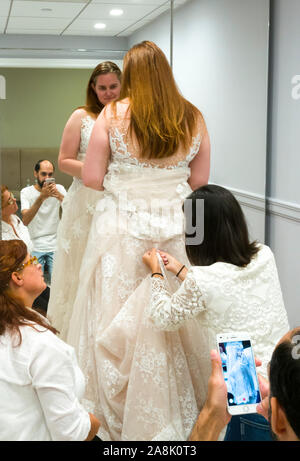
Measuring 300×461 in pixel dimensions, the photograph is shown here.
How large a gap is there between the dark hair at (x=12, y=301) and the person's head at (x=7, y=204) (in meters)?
0.65

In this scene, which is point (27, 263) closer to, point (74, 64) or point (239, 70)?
point (74, 64)

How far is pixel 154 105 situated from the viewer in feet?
6.31

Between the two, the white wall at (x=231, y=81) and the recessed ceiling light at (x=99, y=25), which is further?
the white wall at (x=231, y=81)

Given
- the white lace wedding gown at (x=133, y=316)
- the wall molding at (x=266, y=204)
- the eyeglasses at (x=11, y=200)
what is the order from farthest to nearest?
the wall molding at (x=266, y=204), the eyeglasses at (x=11, y=200), the white lace wedding gown at (x=133, y=316)

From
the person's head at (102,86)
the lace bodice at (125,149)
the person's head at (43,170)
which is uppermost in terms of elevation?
the person's head at (102,86)

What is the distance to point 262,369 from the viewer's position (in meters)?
1.57

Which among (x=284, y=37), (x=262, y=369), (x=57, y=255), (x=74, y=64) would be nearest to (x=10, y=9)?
(x=74, y=64)

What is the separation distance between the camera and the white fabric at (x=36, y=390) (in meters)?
1.31

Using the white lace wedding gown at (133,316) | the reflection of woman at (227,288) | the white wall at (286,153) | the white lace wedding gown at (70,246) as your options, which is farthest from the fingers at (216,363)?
the white wall at (286,153)

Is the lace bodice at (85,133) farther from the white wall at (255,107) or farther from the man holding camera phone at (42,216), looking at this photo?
the white wall at (255,107)

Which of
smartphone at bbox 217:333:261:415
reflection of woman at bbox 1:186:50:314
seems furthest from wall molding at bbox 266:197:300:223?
smartphone at bbox 217:333:261:415

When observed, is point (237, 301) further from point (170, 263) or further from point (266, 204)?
point (266, 204)

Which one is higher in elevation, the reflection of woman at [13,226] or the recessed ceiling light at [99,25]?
the recessed ceiling light at [99,25]

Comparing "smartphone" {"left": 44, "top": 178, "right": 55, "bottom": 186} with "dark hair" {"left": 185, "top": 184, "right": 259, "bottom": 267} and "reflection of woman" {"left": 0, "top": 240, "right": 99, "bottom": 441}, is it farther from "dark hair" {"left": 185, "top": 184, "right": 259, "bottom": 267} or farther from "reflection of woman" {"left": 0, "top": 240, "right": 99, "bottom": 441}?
"reflection of woman" {"left": 0, "top": 240, "right": 99, "bottom": 441}
